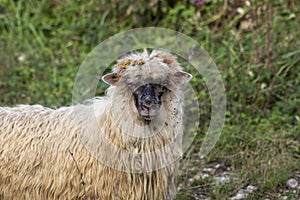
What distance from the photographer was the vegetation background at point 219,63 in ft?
18.4

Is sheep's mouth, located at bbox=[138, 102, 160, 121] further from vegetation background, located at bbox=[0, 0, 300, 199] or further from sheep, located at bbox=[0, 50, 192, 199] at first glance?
vegetation background, located at bbox=[0, 0, 300, 199]

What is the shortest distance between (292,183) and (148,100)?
2097 millimetres

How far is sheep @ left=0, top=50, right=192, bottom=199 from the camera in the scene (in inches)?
159

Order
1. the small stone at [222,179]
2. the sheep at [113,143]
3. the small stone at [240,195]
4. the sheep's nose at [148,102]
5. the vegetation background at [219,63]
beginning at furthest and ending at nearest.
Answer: the vegetation background at [219,63]
the small stone at [222,179]
the small stone at [240,195]
the sheep at [113,143]
the sheep's nose at [148,102]

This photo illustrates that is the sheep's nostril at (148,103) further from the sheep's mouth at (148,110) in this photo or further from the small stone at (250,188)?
the small stone at (250,188)

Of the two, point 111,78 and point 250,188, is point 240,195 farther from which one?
point 111,78

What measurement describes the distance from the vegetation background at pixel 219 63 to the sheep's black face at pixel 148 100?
147 centimetres

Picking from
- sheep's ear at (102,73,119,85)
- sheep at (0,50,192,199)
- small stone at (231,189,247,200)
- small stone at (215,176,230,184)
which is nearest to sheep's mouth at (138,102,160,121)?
sheep at (0,50,192,199)

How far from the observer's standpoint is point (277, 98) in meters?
6.76

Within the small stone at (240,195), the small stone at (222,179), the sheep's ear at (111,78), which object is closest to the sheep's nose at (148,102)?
the sheep's ear at (111,78)

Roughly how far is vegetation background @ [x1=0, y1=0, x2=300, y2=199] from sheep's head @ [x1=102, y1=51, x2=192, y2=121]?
144 cm

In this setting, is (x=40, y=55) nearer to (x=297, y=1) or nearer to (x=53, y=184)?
(x=297, y=1)

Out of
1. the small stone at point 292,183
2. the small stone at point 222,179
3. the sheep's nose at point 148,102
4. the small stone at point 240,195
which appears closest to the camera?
the sheep's nose at point 148,102

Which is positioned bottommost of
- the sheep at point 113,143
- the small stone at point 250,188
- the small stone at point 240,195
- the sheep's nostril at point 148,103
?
the small stone at point 240,195
